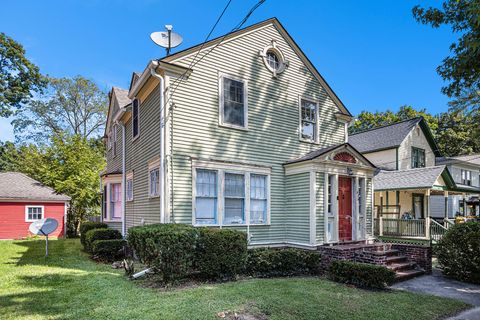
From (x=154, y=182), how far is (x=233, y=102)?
3653mm

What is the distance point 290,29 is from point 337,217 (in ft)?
23.9

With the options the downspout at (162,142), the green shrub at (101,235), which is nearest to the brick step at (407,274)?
the downspout at (162,142)

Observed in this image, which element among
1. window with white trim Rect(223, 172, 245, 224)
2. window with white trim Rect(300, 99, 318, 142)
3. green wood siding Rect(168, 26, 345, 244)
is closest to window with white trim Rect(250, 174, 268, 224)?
green wood siding Rect(168, 26, 345, 244)

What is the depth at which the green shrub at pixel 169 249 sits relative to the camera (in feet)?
23.4

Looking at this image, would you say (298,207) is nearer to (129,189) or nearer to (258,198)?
(258,198)

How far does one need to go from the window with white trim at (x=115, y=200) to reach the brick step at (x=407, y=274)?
1112 cm

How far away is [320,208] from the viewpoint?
1077 cm

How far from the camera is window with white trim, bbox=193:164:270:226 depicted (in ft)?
32.1

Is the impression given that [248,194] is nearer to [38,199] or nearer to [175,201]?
[175,201]

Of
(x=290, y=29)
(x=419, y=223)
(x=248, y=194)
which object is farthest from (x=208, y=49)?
(x=419, y=223)

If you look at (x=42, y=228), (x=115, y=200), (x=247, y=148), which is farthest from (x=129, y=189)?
(x=247, y=148)

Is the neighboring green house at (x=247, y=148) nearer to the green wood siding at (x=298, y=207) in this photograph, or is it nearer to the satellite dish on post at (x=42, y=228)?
the green wood siding at (x=298, y=207)

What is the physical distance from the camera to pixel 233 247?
8.05 metres

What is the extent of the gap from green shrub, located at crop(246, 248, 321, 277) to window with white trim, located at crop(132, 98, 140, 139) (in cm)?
640
